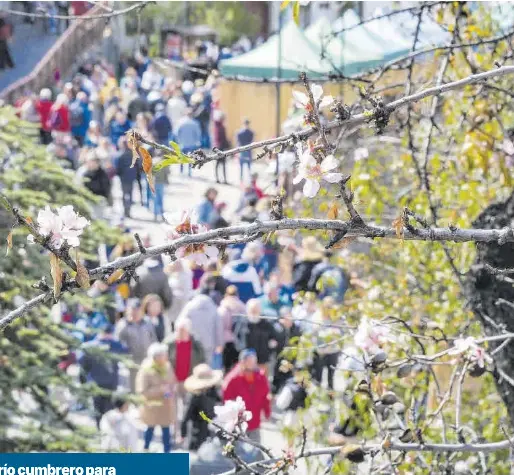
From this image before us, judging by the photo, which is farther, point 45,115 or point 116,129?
point 45,115

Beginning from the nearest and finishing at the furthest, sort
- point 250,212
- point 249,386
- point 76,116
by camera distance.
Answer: point 249,386, point 250,212, point 76,116

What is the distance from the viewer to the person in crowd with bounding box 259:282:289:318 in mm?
11086

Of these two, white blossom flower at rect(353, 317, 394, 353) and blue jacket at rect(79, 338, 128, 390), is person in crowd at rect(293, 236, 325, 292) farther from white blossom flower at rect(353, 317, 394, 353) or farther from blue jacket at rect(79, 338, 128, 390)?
white blossom flower at rect(353, 317, 394, 353)

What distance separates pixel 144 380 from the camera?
372 inches

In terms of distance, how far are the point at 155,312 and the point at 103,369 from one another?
42.6 inches

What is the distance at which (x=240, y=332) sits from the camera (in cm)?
1069

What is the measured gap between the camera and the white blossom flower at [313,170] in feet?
9.42

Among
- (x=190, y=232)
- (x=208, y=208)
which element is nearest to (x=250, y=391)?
(x=208, y=208)

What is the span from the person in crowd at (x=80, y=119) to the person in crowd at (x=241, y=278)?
9.31m

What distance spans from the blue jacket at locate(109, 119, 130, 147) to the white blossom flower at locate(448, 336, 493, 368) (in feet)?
48.4

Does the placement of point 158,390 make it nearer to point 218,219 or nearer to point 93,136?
point 218,219

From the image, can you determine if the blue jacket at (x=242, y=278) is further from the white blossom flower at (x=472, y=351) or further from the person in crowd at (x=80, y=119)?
the person in crowd at (x=80, y=119)

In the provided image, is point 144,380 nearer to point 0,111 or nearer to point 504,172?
point 0,111

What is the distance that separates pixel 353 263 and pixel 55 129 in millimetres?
12306
